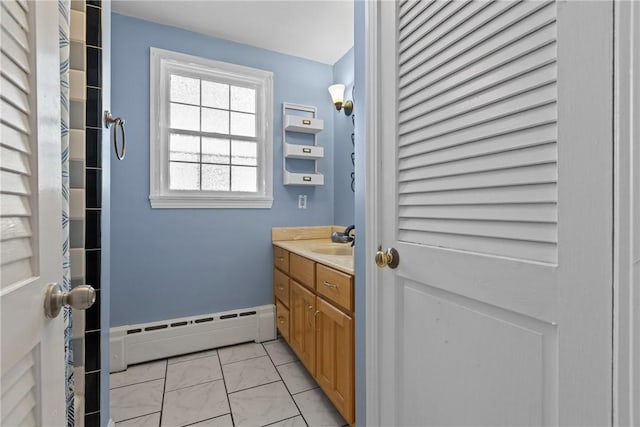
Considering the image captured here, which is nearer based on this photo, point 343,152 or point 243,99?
point 243,99

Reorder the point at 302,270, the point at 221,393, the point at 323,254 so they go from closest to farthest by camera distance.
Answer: the point at 221,393, the point at 302,270, the point at 323,254

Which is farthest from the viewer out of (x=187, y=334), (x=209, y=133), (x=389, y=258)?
(x=209, y=133)

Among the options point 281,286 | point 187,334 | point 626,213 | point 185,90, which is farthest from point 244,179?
Answer: point 626,213

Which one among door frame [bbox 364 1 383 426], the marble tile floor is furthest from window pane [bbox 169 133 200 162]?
door frame [bbox 364 1 383 426]

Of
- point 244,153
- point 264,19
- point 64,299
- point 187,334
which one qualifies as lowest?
point 187,334

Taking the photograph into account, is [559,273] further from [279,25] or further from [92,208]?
[279,25]

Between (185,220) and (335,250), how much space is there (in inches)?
46.7

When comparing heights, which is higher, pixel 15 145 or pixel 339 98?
pixel 339 98

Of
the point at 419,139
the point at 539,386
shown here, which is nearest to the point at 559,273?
the point at 539,386

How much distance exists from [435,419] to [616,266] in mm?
656

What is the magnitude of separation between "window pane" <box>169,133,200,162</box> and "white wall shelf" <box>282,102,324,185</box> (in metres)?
0.70

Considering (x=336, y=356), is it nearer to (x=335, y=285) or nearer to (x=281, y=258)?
(x=335, y=285)

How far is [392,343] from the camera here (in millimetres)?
998

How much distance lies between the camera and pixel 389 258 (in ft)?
3.20
